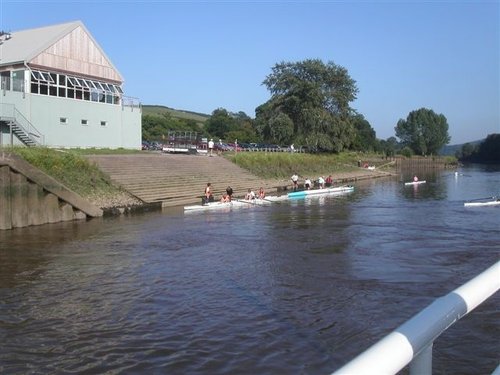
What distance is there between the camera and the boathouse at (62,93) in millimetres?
37031

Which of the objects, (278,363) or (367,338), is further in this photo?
(367,338)

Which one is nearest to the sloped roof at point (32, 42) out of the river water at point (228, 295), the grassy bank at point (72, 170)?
the grassy bank at point (72, 170)

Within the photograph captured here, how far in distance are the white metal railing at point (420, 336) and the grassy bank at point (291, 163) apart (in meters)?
49.4

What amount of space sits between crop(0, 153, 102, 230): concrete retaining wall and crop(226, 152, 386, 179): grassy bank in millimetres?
28379

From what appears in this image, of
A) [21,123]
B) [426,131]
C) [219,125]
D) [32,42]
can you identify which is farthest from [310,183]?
[426,131]

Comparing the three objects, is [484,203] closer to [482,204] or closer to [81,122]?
[482,204]

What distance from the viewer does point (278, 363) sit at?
8.12 metres

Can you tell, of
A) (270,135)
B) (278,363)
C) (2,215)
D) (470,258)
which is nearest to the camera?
(278,363)

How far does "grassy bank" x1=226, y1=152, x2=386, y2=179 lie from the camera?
5353cm

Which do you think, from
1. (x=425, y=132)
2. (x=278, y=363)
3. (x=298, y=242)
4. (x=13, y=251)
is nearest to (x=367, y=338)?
(x=278, y=363)

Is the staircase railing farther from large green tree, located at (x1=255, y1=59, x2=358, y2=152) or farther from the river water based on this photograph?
large green tree, located at (x1=255, y1=59, x2=358, y2=152)

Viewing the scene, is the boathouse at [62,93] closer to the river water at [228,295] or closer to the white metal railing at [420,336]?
the river water at [228,295]

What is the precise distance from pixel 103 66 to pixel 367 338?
41.4 meters

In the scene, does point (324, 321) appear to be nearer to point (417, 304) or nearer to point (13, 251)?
point (417, 304)
